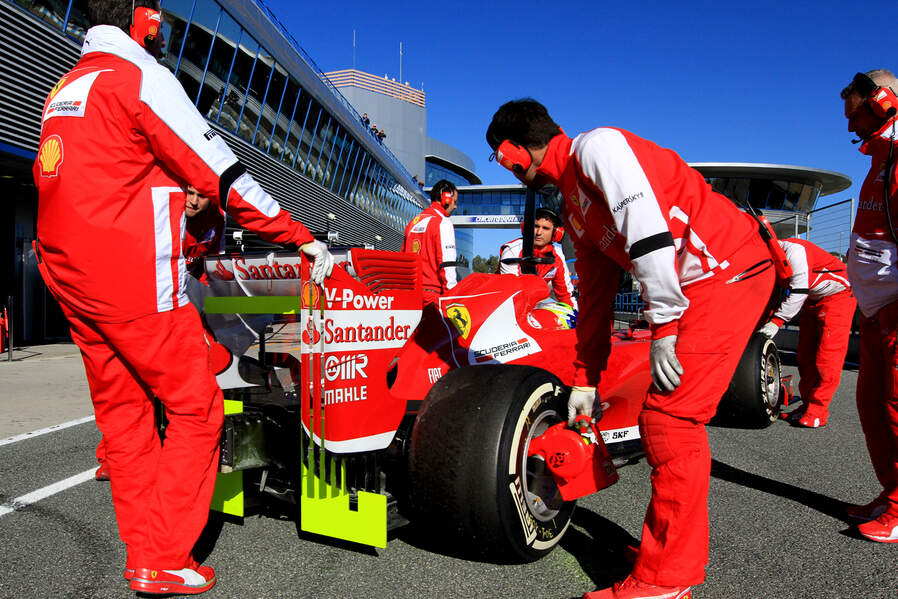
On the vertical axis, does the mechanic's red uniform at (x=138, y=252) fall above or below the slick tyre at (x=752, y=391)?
above

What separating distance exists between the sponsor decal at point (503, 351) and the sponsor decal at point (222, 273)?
1155 mm

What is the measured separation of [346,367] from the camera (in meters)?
2.05

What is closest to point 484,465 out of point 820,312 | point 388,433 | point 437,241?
point 388,433

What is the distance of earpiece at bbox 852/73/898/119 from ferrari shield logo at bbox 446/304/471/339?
200 centimetres

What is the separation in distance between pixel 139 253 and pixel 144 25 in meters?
0.82

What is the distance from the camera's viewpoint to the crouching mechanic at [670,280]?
185cm

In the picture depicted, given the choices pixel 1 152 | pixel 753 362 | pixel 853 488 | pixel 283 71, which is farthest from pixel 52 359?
pixel 283 71

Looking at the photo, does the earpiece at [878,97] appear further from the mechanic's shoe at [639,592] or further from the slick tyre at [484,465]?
the mechanic's shoe at [639,592]

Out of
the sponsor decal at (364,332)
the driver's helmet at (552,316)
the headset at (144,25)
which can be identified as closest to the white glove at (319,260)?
the sponsor decal at (364,332)

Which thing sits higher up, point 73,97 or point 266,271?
point 73,97

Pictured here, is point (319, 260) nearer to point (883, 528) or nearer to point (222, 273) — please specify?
point (222, 273)

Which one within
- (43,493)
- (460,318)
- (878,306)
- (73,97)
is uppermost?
(73,97)

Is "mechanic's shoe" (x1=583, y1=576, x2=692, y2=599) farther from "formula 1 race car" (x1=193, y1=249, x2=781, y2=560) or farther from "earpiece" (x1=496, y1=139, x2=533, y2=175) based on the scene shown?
"earpiece" (x1=496, y1=139, x2=533, y2=175)

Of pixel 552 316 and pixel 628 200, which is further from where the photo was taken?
pixel 552 316
